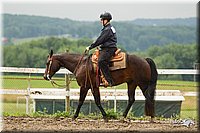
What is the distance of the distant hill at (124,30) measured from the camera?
5576 cm

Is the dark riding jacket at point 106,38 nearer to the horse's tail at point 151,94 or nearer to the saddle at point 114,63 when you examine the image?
the saddle at point 114,63

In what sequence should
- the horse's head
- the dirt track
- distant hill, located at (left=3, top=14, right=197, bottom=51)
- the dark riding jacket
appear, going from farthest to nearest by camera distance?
distant hill, located at (left=3, top=14, right=197, bottom=51) → the horse's head → the dark riding jacket → the dirt track

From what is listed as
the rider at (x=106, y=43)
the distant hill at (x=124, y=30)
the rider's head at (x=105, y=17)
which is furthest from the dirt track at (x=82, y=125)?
the distant hill at (x=124, y=30)

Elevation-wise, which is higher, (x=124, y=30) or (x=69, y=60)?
(x=124, y=30)

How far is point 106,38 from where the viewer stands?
8.90 m

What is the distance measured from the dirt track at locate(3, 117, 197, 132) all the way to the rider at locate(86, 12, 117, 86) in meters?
1.12

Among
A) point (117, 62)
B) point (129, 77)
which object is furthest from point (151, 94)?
point (117, 62)

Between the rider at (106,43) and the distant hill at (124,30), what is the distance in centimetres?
4320

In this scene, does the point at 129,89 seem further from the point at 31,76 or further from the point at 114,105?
the point at 31,76

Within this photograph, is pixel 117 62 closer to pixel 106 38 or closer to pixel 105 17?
pixel 106 38

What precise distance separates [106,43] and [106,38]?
113 millimetres

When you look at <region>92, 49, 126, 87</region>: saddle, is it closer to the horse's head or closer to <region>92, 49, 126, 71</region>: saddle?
<region>92, 49, 126, 71</region>: saddle

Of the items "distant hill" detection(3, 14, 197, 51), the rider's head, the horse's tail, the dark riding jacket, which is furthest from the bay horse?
"distant hill" detection(3, 14, 197, 51)

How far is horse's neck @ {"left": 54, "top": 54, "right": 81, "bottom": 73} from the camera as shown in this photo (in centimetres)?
948
